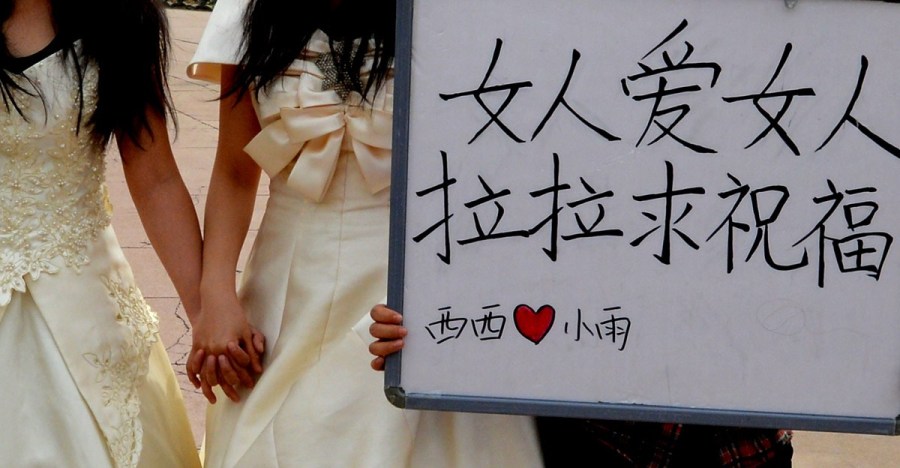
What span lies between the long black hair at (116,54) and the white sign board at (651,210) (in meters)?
0.63

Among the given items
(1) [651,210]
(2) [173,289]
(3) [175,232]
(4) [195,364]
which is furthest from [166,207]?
(2) [173,289]

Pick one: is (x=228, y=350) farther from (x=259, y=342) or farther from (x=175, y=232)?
(x=175, y=232)

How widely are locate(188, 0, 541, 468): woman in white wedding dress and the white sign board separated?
0.94 ft

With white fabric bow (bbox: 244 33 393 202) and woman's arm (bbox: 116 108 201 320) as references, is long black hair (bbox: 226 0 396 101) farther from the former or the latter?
woman's arm (bbox: 116 108 201 320)

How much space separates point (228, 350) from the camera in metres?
2.15

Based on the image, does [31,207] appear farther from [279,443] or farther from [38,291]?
[279,443]

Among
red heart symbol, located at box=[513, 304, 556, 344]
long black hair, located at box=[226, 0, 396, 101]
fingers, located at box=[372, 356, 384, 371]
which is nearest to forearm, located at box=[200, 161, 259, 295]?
long black hair, located at box=[226, 0, 396, 101]

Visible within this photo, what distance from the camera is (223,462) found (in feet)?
7.11

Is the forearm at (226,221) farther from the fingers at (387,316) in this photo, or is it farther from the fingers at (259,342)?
the fingers at (387,316)

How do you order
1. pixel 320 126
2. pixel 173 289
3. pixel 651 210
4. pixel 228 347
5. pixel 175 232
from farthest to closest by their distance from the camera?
pixel 173 289, pixel 175 232, pixel 228 347, pixel 320 126, pixel 651 210

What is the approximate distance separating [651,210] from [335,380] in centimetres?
65

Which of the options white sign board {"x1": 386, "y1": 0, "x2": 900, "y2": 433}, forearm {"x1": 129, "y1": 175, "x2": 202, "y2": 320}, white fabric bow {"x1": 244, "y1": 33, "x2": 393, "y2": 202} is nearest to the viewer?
white sign board {"x1": 386, "y1": 0, "x2": 900, "y2": 433}

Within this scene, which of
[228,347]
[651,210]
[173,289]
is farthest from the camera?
[173,289]

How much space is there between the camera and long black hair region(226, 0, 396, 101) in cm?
205
